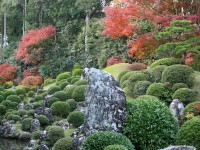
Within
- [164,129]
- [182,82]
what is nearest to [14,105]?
[182,82]

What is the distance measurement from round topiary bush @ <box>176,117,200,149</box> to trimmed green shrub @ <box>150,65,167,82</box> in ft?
22.7

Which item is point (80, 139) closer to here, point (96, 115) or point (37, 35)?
point (96, 115)

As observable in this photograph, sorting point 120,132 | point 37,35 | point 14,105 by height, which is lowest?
point 14,105

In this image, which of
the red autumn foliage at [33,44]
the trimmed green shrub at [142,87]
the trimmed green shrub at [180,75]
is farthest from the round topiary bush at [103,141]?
the red autumn foliage at [33,44]

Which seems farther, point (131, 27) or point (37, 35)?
point (37, 35)

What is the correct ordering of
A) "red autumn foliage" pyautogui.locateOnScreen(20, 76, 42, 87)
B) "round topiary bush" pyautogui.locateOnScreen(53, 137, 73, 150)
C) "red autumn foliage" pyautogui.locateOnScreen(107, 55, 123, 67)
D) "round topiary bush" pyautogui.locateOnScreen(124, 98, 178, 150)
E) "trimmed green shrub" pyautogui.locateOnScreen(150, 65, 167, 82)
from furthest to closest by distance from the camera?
"red autumn foliage" pyautogui.locateOnScreen(20, 76, 42, 87) → "red autumn foliage" pyautogui.locateOnScreen(107, 55, 123, 67) → "trimmed green shrub" pyautogui.locateOnScreen(150, 65, 167, 82) → "round topiary bush" pyautogui.locateOnScreen(53, 137, 73, 150) → "round topiary bush" pyautogui.locateOnScreen(124, 98, 178, 150)

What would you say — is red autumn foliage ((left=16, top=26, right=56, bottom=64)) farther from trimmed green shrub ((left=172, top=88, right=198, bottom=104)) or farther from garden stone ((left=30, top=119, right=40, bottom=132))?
trimmed green shrub ((left=172, top=88, right=198, bottom=104))

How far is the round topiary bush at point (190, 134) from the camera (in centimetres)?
880

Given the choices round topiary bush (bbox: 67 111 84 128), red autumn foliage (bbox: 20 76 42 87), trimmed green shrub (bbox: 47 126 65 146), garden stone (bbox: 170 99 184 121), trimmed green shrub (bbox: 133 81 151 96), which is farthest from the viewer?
red autumn foliage (bbox: 20 76 42 87)

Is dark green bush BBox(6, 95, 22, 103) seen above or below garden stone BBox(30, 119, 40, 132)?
above

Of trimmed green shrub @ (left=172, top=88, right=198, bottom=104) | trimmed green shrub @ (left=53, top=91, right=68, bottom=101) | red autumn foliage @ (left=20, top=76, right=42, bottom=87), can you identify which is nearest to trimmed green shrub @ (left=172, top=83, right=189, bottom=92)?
trimmed green shrub @ (left=172, top=88, right=198, bottom=104)

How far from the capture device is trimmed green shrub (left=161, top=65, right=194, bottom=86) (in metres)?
14.8

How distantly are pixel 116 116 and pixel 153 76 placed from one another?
22.8ft

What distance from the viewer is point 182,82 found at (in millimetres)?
14812
